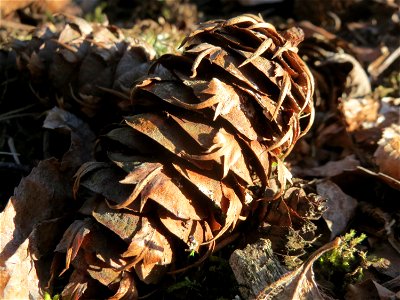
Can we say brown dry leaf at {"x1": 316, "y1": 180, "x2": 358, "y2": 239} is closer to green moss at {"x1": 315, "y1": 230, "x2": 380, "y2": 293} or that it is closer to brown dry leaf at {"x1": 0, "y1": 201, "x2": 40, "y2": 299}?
green moss at {"x1": 315, "y1": 230, "x2": 380, "y2": 293}

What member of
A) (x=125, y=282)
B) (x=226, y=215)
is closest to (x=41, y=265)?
(x=125, y=282)

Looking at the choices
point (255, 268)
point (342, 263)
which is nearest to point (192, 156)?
point (255, 268)

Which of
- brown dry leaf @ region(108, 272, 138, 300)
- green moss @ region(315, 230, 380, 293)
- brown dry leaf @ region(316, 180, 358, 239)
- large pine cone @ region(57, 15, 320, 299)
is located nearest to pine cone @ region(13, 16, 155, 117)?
large pine cone @ region(57, 15, 320, 299)

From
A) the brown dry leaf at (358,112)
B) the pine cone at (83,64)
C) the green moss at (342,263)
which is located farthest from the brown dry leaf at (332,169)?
the pine cone at (83,64)

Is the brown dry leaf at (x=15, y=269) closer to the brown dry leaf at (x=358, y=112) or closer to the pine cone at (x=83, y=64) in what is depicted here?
the pine cone at (x=83, y=64)

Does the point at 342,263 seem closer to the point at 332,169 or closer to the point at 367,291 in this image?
the point at 367,291

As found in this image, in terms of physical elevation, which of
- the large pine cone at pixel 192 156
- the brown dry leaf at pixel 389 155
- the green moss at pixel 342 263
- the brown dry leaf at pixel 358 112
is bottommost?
the green moss at pixel 342 263
